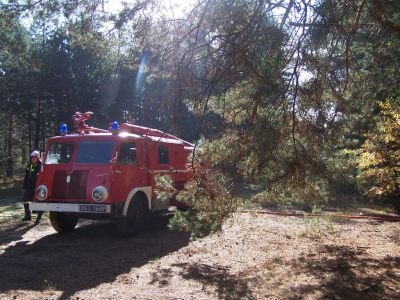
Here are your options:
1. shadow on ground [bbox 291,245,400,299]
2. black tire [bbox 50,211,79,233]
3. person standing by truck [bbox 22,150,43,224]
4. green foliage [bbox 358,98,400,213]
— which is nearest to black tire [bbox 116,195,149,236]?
black tire [bbox 50,211,79,233]

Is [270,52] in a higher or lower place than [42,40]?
lower

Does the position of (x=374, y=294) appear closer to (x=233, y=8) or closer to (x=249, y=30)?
(x=249, y=30)

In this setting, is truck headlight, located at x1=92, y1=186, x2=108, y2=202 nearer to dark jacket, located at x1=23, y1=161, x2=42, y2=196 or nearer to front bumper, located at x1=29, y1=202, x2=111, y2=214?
front bumper, located at x1=29, y1=202, x2=111, y2=214

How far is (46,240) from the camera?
29.5 ft

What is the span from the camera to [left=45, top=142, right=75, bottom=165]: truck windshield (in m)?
9.42

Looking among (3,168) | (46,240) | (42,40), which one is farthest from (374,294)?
(3,168)

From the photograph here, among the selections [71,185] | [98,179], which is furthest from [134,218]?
[71,185]

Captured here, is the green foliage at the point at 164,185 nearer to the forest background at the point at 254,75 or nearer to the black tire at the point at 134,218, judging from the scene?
the forest background at the point at 254,75

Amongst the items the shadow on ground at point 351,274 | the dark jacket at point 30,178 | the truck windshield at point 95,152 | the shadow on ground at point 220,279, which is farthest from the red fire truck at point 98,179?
the shadow on ground at point 351,274

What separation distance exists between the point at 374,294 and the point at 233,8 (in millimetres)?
4122

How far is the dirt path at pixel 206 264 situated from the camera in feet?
18.5

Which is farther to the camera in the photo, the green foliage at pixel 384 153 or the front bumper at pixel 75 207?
the green foliage at pixel 384 153

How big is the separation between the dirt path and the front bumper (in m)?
0.68

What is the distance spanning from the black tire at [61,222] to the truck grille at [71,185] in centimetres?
64
